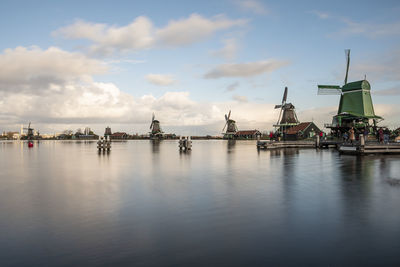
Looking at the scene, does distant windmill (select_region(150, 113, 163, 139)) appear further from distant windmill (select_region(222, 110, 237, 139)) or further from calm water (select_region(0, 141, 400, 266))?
calm water (select_region(0, 141, 400, 266))

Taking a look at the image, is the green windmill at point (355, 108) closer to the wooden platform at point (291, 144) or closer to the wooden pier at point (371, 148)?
the wooden platform at point (291, 144)

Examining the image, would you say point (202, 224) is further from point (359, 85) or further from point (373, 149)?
point (359, 85)

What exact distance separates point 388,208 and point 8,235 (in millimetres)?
11840

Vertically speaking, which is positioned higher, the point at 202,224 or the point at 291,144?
the point at 291,144

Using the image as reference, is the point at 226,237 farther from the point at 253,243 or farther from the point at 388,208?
the point at 388,208

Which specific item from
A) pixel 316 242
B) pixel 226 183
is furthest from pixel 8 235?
pixel 226 183

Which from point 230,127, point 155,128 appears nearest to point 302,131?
point 230,127

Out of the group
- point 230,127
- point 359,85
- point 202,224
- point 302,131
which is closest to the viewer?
point 202,224

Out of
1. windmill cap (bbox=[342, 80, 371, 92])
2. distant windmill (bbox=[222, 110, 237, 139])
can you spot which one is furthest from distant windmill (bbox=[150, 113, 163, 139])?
windmill cap (bbox=[342, 80, 371, 92])

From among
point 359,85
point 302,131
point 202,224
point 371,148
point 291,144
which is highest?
point 359,85

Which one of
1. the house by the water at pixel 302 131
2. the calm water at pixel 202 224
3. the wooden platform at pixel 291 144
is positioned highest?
the house by the water at pixel 302 131

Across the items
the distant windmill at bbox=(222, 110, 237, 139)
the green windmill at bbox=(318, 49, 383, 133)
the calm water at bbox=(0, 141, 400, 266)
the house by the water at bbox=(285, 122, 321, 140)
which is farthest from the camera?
the distant windmill at bbox=(222, 110, 237, 139)

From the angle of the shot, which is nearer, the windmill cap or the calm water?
the calm water

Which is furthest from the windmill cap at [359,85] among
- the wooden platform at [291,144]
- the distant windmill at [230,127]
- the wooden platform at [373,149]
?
the distant windmill at [230,127]
